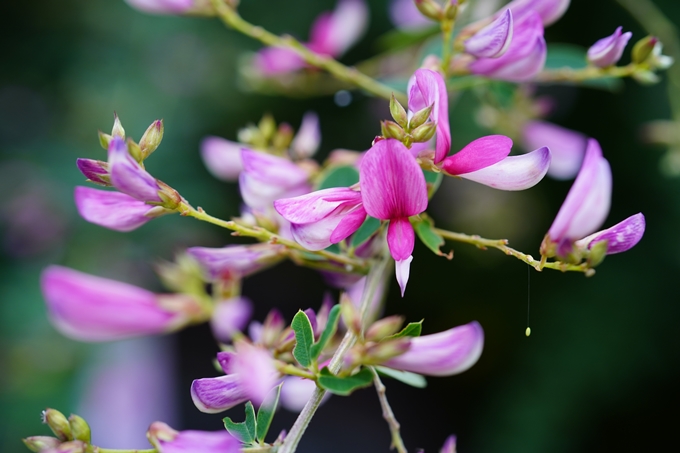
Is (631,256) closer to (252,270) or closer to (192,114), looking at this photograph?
(192,114)

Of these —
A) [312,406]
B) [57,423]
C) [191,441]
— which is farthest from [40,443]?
[312,406]

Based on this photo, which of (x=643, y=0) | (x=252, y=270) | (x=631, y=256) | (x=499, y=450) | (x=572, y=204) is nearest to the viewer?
(x=572, y=204)

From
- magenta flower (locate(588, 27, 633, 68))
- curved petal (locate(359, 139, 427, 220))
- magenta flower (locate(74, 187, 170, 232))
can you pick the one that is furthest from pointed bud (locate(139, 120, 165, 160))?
magenta flower (locate(588, 27, 633, 68))

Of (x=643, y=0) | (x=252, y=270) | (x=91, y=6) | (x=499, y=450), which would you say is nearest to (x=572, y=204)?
(x=252, y=270)

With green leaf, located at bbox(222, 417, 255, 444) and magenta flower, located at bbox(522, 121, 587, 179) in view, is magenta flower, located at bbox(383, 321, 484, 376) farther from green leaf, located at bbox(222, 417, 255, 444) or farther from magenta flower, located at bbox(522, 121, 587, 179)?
magenta flower, located at bbox(522, 121, 587, 179)

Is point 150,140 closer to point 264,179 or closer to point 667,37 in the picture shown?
point 264,179
